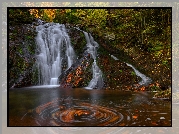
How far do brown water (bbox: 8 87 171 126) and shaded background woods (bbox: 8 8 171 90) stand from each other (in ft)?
1.76

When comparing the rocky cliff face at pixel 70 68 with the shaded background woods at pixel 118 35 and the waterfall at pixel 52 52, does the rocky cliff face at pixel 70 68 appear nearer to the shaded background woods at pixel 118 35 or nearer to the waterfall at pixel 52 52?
the shaded background woods at pixel 118 35

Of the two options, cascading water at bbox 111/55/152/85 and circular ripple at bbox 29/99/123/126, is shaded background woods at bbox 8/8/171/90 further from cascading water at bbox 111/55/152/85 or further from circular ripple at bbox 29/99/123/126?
circular ripple at bbox 29/99/123/126

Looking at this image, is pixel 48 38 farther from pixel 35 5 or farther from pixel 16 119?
pixel 16 119

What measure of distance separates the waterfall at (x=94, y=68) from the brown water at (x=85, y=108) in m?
0.32

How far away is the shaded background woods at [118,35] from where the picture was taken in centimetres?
538

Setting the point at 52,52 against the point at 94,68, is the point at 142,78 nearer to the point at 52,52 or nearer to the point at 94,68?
the point at 94,68

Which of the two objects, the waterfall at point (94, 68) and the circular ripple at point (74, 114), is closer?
the circular ripple at point (74, 114)

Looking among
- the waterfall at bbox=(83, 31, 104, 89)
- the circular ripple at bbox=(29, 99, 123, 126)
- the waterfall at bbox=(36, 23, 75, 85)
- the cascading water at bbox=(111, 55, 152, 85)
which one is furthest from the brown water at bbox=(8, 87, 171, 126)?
the waterfall at bbox=(36, 23, 75, 85)

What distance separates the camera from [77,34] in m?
7.28

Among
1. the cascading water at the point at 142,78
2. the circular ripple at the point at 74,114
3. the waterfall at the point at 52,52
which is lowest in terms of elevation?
the circular ripple at the point at 74,114

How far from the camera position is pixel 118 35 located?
644 centimetres

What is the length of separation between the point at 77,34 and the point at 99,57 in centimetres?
128

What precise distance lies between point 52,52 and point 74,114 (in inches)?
109

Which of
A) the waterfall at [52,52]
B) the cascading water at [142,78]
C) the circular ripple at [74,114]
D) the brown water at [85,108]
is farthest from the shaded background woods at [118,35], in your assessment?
the circular ripple at [74,114]
